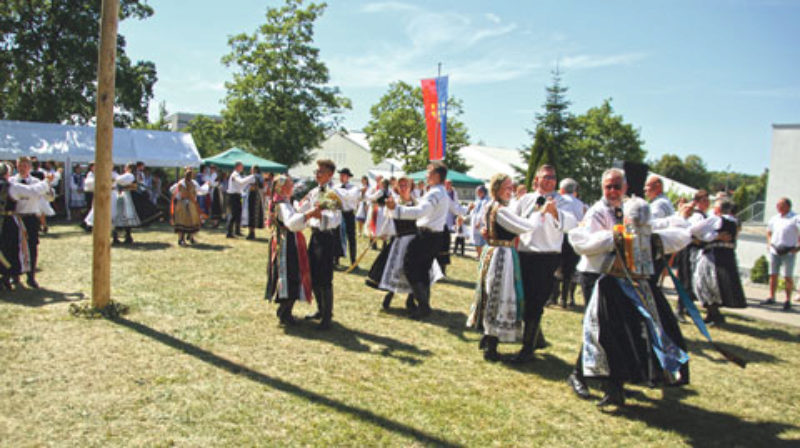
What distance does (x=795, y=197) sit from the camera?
2141 centimetres

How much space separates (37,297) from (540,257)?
6651 millimetres

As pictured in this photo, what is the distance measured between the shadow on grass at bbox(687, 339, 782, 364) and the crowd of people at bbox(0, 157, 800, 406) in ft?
2.25

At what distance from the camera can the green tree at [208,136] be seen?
121ft

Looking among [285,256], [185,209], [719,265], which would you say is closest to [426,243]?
[285,256]

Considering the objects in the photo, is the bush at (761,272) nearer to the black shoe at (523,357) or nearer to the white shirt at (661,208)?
the white shirt at (661,208)

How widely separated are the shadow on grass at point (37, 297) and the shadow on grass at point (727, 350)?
804 centimetres

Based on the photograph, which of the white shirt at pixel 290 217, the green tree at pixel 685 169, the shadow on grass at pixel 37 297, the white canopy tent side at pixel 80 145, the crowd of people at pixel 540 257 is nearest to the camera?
the crowd of people at pixel 540 257

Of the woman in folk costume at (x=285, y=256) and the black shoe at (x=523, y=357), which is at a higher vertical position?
the woman in folk costume at (x=285, y=256)

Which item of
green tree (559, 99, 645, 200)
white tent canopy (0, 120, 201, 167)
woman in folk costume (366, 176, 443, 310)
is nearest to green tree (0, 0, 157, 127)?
white tent canopy (0, 120, 201, 167)

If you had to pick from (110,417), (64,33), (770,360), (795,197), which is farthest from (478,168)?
(110,417)

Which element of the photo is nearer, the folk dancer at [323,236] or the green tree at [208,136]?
the folk dancer at [323,236]

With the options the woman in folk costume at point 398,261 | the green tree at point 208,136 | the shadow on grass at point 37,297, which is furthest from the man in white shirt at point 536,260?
the green tree at point 208,136

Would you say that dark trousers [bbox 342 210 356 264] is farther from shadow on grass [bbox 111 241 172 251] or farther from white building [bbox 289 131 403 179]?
white building [bbox 289 131 403 179]

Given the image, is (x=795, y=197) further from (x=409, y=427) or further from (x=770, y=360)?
(x=409, y=427)
